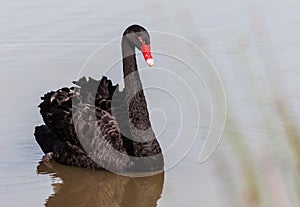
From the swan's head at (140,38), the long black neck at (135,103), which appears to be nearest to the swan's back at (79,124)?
the long black neck at (135,103)

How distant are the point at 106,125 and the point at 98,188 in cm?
39

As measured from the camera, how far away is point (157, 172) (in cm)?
466

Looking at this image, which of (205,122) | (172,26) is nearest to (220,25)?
(172,26)

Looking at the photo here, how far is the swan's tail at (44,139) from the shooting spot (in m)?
4.95

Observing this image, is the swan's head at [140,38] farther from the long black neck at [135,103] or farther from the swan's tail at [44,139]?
the swan's tail at [44,139]

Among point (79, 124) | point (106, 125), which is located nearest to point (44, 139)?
point (79, 124)

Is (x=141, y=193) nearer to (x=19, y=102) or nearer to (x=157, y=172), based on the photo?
(x=157, y=172)

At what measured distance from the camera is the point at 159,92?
5520 mm

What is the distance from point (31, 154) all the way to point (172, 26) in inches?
82.4

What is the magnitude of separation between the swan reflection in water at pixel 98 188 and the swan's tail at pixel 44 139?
144mm

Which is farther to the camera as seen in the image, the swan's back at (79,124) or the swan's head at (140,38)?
the swan's back at (79,124)

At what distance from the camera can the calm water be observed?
4.27 metres

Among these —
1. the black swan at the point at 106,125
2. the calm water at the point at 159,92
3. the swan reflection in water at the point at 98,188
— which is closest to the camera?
the calm water at the point at 159,92

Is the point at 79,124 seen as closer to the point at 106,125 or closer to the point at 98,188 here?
the point at 106,125
